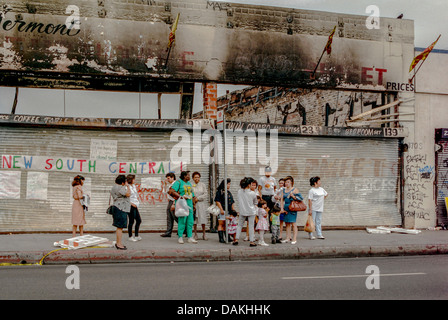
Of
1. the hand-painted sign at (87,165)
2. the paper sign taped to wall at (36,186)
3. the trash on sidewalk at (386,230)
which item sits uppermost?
the hand-painted sign at (87,165)

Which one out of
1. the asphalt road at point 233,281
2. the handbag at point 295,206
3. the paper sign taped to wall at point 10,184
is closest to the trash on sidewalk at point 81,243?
the asphalt road at point 233,281

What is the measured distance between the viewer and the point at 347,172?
652 inches

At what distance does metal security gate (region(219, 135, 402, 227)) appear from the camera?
1603cm

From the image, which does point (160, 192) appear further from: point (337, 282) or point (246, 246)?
point (337, 282)

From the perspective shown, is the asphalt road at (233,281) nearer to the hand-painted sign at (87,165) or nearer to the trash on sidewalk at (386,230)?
the trash on sidewalk at (386,230)

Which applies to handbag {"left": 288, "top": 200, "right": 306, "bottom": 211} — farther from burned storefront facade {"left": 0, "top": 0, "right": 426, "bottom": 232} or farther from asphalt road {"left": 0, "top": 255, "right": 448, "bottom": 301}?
burned storefront facade {"left": 0, "top": 0, "right": 426, "bottom": 232}

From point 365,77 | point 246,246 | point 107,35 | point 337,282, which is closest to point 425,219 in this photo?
point 365,77

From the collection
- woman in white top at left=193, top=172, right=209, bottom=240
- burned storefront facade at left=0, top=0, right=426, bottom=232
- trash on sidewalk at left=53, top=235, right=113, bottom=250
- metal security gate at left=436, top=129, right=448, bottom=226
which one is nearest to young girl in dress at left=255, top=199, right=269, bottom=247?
woman in white top at left=193, top=172, right=209, bottom=240

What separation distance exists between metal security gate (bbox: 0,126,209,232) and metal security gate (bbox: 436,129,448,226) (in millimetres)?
9233

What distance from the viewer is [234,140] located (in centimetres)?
1562

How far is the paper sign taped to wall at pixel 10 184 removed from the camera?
555 inches

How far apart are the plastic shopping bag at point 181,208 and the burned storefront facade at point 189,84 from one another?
9.58ft

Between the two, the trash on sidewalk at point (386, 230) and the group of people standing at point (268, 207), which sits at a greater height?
the group of people standing at point (268, 207)
